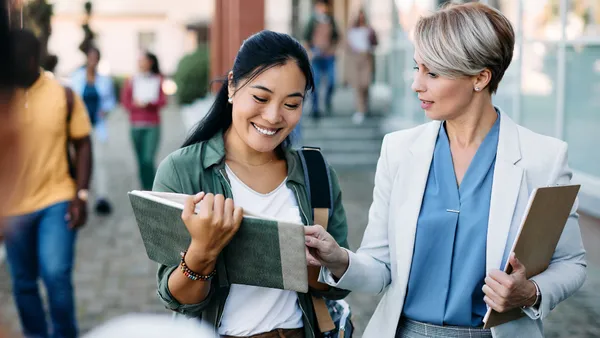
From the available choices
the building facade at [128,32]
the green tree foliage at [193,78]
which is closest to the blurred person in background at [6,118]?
the green tree foliage at [193,78]

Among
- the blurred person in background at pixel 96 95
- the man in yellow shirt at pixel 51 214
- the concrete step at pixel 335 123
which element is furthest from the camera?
the concrete step at pixel 335 123

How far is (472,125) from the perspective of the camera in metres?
2.67

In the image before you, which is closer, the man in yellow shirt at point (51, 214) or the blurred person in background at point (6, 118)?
the blurred person in background at point (6, 118)

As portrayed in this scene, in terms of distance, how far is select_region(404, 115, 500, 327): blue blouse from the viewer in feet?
8.24

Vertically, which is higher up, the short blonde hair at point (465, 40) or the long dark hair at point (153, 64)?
the short blonde hair at point (465, 40)

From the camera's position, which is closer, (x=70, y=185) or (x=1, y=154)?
(x=1, y=154)

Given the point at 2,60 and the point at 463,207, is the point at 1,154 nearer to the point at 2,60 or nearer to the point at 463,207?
the point at 2,60

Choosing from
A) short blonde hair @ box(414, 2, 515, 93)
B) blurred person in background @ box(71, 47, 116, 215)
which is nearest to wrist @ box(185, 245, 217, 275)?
short blonde hair @ box(414, 2, 515, 93)

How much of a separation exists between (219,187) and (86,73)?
7.84 m

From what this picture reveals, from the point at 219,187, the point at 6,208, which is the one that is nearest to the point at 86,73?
the point at 219,187

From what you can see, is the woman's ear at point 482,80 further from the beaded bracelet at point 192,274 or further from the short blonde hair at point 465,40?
the beaded bracelet at point 192,274

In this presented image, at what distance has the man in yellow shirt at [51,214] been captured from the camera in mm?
4453

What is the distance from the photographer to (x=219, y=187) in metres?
2.54

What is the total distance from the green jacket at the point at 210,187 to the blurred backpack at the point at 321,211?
0.07ft
